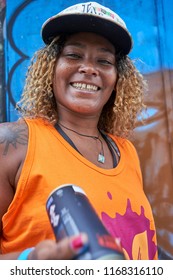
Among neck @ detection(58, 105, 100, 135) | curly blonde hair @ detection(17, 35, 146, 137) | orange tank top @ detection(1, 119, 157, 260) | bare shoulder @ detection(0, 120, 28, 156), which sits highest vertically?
curly blonde hair @ detection(17, 35, 146, 137)

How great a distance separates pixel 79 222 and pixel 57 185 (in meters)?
0.50

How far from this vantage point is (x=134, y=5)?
2180mm

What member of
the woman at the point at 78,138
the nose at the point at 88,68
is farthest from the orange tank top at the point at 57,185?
the nose at the point at 88,68

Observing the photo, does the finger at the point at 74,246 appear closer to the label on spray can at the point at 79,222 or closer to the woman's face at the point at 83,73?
the label on spray can at the point at 79,222

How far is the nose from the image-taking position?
1.44 m

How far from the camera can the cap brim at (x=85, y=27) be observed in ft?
4.68

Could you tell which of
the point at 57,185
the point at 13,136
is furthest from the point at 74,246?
the point at 13,136

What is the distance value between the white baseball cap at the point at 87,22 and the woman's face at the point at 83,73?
36 millimetres

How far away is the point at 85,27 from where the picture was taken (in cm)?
145

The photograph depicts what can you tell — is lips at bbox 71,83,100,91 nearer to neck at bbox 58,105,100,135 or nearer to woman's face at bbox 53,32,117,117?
woman's face at bbox 53,32,117,117

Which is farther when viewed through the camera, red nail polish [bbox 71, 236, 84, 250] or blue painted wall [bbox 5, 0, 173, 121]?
blue painted wall [bbox 5, 0, 173, 121]

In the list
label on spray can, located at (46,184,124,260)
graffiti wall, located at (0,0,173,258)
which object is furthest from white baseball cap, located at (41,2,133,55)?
label on spray can, located at (46,184,124,260)

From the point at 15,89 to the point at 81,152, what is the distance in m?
0.85
